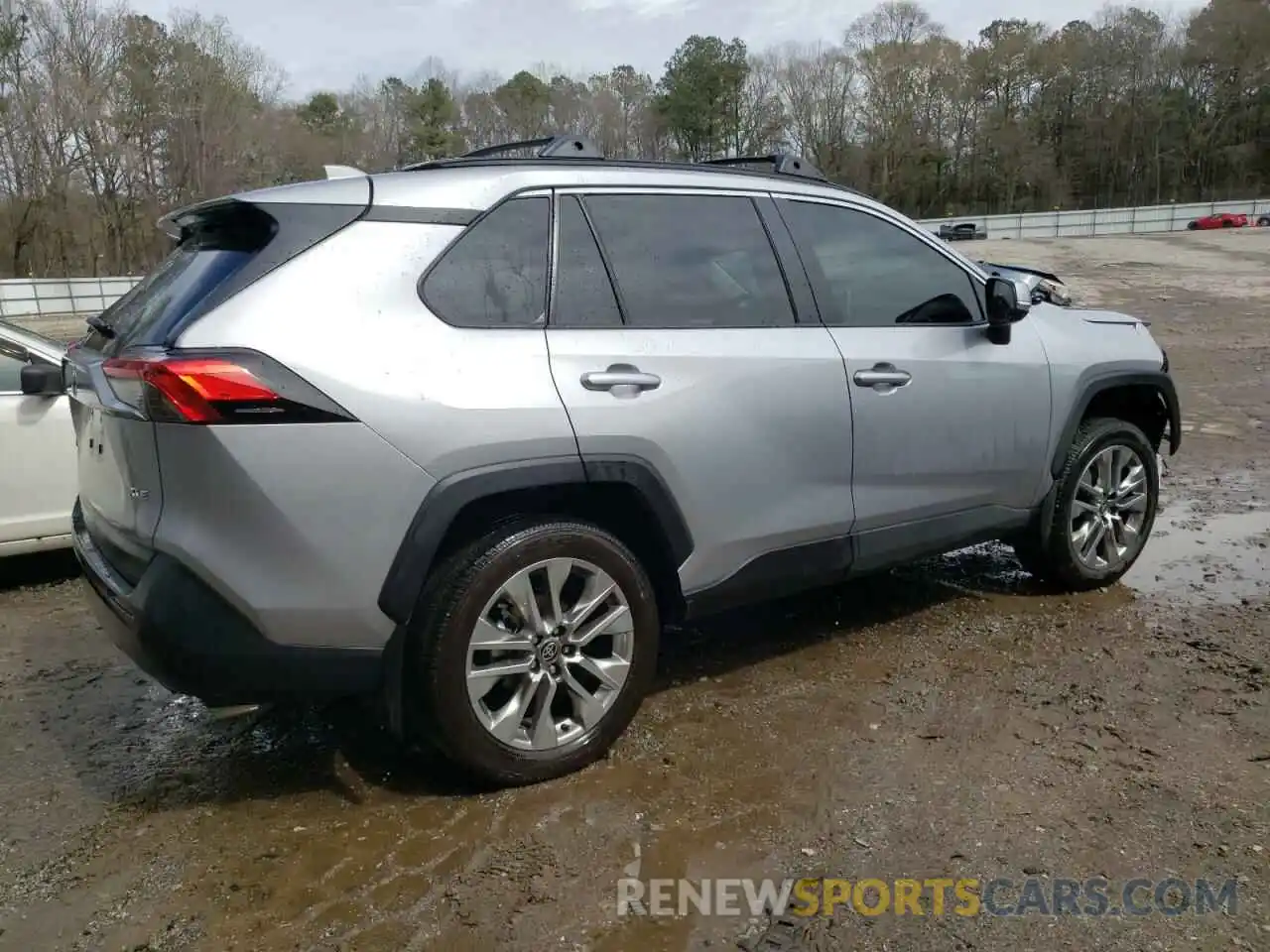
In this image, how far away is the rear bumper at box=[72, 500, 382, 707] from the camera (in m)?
2.61

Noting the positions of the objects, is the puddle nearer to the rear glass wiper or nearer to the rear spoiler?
the rear spoiler

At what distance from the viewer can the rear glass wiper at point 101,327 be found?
3.12m

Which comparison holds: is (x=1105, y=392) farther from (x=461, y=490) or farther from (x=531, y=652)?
(x=461, y=490)

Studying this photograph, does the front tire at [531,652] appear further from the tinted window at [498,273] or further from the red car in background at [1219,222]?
the red car in background at [1219,222]

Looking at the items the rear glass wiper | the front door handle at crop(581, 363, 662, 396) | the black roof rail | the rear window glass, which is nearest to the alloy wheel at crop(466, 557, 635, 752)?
the front door handle at crop(581, 363, 662, 396)

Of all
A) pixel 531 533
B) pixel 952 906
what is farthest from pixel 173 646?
pixel 952 906

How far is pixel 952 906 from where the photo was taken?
2.49m

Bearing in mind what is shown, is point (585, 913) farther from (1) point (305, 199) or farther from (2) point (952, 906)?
(1) point (305, 199)

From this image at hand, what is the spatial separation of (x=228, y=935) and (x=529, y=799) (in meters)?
0.89

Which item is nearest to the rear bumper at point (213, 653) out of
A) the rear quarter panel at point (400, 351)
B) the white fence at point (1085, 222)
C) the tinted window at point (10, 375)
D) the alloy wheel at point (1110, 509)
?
the rear quarter panel at point (400, 351)

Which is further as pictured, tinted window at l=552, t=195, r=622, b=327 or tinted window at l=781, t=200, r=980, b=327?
tinted window at l=781, t=200, r=980, b=327

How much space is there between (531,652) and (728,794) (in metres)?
0.74

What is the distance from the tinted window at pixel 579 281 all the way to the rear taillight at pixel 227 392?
0.80m

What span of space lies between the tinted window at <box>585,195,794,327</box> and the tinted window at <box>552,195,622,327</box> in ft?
0.15
